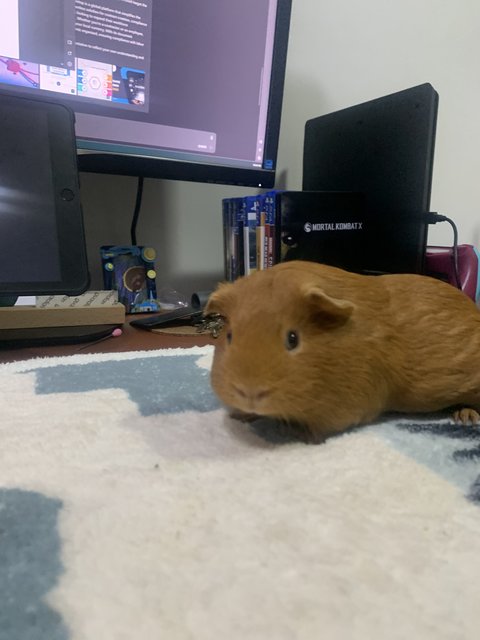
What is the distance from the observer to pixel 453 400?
467 millimetres

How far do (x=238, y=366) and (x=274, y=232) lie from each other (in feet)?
1.94

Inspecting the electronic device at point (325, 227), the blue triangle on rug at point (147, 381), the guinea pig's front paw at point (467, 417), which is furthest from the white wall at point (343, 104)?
the guinea pig's front paw at point (467, 417)

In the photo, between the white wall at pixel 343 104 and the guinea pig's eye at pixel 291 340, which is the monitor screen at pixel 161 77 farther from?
the guinea pig's eye at pixel 291 340

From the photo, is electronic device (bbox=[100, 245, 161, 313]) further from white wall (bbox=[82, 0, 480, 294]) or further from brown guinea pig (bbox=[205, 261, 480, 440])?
brown guinea pig (bbox=[205, 261, 480, 440])

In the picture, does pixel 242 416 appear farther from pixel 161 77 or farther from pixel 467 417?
pixel 161 77

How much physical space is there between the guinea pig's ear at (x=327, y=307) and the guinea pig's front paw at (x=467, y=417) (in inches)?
6.5

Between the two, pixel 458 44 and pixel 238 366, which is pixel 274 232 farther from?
pixel 458 44

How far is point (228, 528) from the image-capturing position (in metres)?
0.28

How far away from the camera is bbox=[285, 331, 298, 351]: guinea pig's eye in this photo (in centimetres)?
39

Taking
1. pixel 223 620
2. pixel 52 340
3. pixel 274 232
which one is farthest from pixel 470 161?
pixel 223 620

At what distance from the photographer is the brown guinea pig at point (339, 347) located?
0.38 m

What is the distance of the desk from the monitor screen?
353 mm

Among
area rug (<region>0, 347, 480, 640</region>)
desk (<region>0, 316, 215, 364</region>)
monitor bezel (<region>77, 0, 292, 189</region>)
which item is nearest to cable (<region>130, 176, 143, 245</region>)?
monitor bezel (<region>77, 0, 292, 189</region>)

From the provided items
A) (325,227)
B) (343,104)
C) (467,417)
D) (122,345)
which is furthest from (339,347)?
(343,104)
